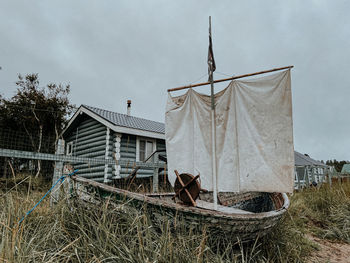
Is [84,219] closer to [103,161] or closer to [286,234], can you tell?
[103,161]

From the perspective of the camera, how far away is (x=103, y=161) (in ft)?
15.7

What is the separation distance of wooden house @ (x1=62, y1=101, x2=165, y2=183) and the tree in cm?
344

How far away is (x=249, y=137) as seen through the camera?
4836mm

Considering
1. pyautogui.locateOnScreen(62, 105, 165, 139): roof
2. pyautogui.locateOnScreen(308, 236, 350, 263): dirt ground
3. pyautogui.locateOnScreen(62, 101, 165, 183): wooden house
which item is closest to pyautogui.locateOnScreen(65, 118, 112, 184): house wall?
pyautogui.locateOnScreen(62, 101, 165, 183): wooden house

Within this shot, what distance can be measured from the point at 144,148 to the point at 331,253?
8856mm

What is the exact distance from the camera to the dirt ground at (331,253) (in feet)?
12.1

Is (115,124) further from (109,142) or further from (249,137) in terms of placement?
(249,137)

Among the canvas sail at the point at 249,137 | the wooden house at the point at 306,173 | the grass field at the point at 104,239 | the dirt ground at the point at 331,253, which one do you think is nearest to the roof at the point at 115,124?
the canvas sail at the point at 249,137

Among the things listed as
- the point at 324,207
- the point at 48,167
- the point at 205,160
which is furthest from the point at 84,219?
the point at 48,167

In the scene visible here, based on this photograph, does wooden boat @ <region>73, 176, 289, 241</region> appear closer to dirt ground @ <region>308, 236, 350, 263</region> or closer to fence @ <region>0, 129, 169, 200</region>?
fence @ <region>0, 129, 169, 200</region>

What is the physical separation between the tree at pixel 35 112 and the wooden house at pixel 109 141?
3.44 meters

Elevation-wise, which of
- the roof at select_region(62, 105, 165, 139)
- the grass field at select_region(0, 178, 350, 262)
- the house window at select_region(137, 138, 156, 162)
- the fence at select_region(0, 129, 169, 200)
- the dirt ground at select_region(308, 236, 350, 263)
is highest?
the roof at select_region(62, 105, 165, 139)

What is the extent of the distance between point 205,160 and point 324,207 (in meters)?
3.83

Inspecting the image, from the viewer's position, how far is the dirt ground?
369 centimetres
